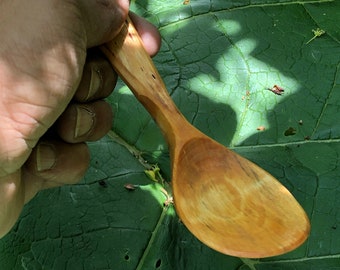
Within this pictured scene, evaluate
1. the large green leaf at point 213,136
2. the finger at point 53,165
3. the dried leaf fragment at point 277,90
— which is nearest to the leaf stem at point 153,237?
the large green leaf at point 213,136

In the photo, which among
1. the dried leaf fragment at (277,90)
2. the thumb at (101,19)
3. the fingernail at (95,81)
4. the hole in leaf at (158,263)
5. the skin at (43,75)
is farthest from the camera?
the dried leaf fragment at (277,90)

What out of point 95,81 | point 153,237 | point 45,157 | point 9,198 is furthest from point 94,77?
point 153,237

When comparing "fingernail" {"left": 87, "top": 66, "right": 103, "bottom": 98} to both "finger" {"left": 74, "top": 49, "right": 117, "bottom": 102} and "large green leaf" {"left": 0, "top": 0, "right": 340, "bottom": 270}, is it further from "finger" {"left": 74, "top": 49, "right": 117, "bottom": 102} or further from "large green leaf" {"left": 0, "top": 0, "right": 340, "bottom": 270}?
"large green leaf" {"left": 0, "top": 0, "right": 340, "bottom": 270}

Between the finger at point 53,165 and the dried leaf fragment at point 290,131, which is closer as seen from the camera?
the finger at point 53,165

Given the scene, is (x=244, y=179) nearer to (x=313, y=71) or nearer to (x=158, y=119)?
(x=158, y=119)

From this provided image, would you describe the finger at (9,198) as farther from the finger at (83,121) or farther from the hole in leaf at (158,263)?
the hole in leaf at (158,263)

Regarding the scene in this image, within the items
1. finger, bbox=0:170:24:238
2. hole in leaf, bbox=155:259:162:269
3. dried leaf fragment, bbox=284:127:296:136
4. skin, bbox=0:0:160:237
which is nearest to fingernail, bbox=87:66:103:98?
skin, bbox=0:0:160:237

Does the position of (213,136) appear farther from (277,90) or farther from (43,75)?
(43,75)
